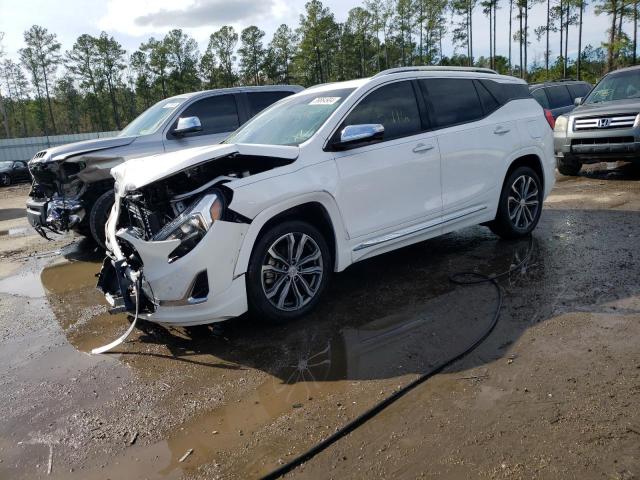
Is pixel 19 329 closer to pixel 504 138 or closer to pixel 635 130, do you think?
pixel 504 138

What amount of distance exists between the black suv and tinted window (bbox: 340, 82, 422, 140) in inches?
375

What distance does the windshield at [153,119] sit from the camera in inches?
317

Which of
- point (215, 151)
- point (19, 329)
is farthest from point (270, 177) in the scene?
point (19, 329)

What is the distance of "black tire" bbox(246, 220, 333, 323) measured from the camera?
3961 mm

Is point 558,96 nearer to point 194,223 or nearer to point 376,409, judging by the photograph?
point 194,223

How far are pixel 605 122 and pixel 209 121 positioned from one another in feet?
23.1

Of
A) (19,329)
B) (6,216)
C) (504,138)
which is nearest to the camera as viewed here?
(19,329)

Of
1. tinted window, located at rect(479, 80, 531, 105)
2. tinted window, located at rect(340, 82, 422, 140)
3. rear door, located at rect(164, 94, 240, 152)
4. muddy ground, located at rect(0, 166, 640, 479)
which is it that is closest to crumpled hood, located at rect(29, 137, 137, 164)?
rear door, located at rect(164, 94, 240, 152)

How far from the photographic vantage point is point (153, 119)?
8.30 metres

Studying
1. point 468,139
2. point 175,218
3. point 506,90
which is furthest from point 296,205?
point 506,90

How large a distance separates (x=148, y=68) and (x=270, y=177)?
67243 millimetres

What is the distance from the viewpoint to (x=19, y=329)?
4.89 metres

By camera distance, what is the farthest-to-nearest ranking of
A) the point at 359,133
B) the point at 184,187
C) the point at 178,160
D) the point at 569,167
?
1. the point at 569,167
2. the point at 359,133
3. the point at 184,187
4. the point at 178,160

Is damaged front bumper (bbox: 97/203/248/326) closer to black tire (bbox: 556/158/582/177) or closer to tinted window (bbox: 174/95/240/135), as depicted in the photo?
tinted window (bbox: 174/95/240/135)
